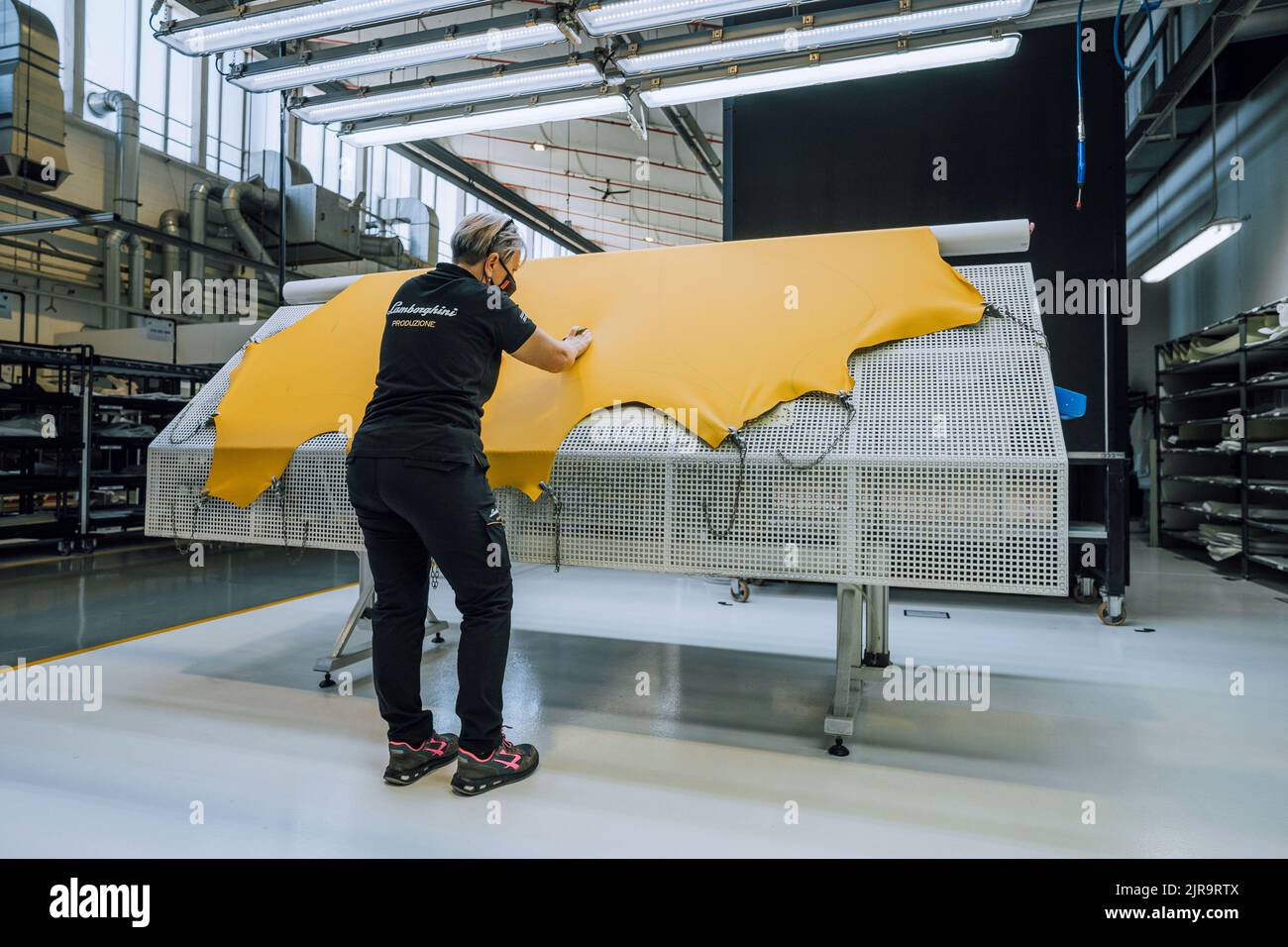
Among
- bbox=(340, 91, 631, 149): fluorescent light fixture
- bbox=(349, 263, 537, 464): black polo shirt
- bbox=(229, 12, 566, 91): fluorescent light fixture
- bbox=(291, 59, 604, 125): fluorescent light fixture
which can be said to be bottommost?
bbox=(349, 263, 537, 464): black polo shirt

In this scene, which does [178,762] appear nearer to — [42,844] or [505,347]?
[42,844]

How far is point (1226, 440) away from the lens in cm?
584

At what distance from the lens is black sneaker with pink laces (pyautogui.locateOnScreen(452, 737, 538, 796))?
1893 millimetres

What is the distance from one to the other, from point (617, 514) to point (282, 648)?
2006mm

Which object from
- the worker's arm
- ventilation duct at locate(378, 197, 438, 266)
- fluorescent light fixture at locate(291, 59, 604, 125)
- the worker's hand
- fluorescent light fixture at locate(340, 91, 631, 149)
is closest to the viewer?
the worker's arm

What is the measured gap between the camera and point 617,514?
2.26 meters

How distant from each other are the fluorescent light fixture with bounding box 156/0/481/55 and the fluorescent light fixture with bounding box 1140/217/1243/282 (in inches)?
229

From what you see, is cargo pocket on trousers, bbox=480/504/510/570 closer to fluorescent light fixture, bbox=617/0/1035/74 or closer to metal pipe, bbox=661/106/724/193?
fluorescent light fixture, bbox=617/0/1035/74

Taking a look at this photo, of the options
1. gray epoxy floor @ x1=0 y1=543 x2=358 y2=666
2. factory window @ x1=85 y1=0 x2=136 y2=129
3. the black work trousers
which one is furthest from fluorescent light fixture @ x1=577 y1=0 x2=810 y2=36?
factory window @ x1=85 y1=0 x2=136 y2=129

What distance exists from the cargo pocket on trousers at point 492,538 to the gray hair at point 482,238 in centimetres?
72

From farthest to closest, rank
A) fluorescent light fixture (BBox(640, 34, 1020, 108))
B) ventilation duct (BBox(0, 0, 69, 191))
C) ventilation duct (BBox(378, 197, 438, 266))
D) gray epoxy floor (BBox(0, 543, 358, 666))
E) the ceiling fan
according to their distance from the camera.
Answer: the ceiling fan < ventilation duct (BBox(378, 197, 438, 266)) < ventilation duct (BBox(0, 0, 69, 191)) < gray epoxy floor (BBox(0, 543, 358, 666)) < fluorescent light fixture (BBox(640, 34, 1020, 108))

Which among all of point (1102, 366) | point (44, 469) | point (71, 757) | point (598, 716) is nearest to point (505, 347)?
point (598, 716)

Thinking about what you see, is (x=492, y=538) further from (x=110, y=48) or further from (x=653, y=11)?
(x=110, y=48)

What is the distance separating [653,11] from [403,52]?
131 cm
